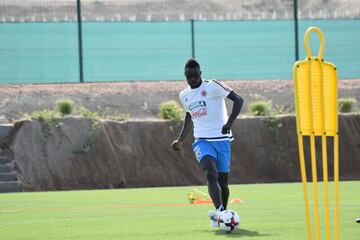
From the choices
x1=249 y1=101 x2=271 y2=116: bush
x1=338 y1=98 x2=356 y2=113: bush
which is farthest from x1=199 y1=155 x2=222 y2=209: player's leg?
x1=338 y1=98 x2=356 y2=113: bush

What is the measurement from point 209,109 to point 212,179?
1.08 m

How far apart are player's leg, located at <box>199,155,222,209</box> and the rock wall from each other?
57.1 feet

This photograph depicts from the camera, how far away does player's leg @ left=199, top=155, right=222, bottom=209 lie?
1273 cm

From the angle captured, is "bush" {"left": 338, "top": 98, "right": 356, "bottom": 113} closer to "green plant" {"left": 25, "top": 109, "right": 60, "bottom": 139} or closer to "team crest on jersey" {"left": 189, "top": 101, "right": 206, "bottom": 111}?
"green plant" {"left": 25, "top": 109, "right": 60, "bottom": 139}

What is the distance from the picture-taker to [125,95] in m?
37.9

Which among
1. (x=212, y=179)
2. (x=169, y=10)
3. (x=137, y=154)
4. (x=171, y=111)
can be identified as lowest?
(x=137, y=154)

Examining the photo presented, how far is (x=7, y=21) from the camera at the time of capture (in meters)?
36.9

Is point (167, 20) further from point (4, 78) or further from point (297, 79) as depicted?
point (297, 79)

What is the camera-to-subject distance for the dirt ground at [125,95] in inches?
1444

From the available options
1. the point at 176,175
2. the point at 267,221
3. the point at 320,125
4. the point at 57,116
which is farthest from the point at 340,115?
the point at 320,125

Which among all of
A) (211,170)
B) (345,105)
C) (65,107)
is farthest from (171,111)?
(211,170)

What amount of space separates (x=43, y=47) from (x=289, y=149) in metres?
10.0

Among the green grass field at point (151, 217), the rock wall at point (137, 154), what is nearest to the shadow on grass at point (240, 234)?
the green grass field at point (151, 217)

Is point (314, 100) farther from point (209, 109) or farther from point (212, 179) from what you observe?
point (209, 109)
